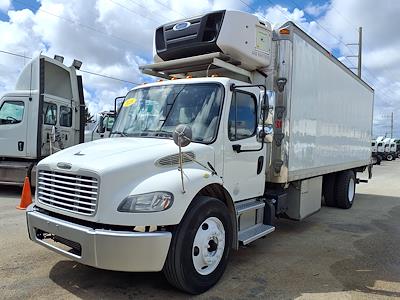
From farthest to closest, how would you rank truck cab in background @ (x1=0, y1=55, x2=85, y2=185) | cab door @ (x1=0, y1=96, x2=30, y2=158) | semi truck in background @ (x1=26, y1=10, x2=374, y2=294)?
cab door @ (x1=0, y1=96, x2=30, y2=158) → truck cab in background @ (x1=0, y1=55, x2=85, y2=185) → semi truck in background @ (x1=26, y1=10, x2=374, y2=294)

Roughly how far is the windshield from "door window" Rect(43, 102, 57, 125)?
6974 mm

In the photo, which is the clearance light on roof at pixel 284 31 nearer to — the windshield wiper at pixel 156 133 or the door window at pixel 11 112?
the windshield wiper at pixel 156 133

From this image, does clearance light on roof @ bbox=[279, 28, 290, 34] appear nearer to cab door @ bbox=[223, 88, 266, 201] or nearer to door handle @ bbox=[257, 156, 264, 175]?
cab door @ bbox=[223, 88, 266, 201]

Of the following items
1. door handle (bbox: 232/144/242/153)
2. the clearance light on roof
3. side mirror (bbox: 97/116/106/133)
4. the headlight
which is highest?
the clearance light on roof

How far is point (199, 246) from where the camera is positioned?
432 centimetres

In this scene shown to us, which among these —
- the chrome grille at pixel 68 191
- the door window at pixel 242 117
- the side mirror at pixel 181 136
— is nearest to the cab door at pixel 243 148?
the door window at pixel 242 117

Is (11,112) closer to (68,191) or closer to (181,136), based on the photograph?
(68,191)

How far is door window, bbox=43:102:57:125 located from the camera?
38.2 ft

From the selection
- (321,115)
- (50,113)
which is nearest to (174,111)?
(321,115)

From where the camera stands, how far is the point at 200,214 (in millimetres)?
4254

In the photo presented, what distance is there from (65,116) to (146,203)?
31.4 ft

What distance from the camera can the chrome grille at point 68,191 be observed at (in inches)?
154

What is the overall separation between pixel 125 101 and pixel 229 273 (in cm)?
283

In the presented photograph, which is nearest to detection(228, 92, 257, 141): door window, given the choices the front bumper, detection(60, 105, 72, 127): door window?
the front bumper
